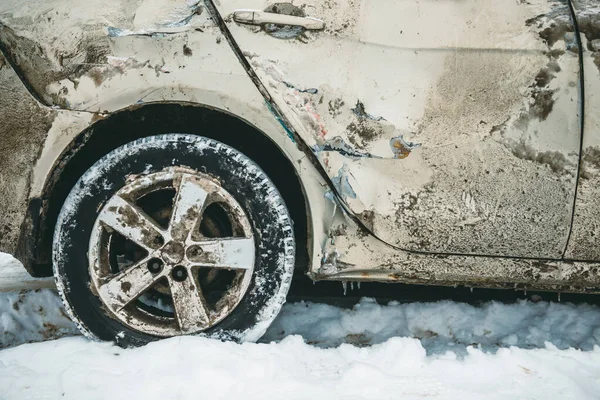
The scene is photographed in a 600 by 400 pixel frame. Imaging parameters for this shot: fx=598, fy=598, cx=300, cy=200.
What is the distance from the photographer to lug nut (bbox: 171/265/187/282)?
2289mm

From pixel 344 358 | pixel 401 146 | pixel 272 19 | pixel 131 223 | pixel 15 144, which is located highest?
pixel 272 19

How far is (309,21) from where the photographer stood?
6.98 ft

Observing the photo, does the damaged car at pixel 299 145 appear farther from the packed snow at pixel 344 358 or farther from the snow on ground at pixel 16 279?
the snow on ground at pixel 16 279

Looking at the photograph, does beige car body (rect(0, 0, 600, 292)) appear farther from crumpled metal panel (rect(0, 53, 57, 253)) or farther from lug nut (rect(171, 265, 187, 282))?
lug nut (rect(171, 265, 187, 282))

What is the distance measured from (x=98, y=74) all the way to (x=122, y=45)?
0.14 meters

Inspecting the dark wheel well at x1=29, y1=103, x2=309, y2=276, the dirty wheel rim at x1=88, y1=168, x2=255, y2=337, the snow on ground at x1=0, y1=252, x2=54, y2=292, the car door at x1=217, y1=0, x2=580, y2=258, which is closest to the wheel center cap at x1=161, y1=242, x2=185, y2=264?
the dirty wheel rim at x1=88, y1=168, x2=255, y2=337

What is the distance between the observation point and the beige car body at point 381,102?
6.91 feet

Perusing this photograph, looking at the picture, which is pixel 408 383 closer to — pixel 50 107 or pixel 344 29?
pixel 344 29

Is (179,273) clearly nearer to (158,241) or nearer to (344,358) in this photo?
(158,241)

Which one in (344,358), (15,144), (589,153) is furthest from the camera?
(344,358)

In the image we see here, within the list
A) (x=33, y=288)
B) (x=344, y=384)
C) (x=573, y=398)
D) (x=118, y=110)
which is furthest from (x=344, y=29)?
(x=33, y=288)

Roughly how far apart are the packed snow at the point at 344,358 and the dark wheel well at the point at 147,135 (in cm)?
43

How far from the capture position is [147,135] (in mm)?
2416

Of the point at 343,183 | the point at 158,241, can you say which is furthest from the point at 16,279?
the point at 343,183
